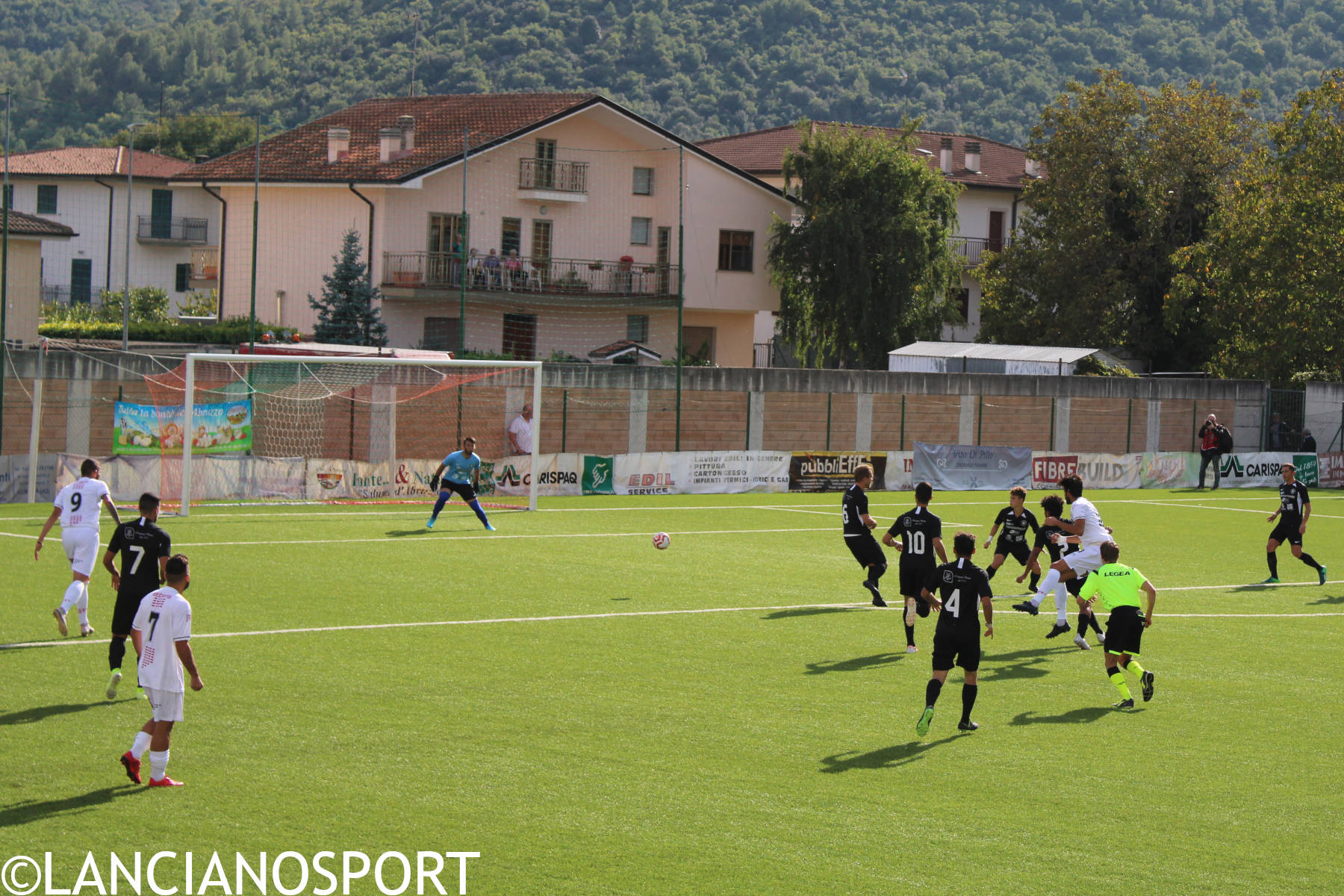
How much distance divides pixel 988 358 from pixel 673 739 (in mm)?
38951

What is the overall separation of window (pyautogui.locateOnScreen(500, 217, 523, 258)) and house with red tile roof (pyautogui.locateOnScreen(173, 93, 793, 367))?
59mm

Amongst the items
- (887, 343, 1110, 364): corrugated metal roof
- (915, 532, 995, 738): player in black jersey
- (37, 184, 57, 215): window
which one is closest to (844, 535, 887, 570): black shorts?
(915, 532, 995, 738): player in black jersey

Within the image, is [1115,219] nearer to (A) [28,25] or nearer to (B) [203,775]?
(B) [203,775]

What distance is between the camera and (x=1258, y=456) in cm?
4416

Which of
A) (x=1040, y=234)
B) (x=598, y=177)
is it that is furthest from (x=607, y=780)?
(x=1040, y=234)

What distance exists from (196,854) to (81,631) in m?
7.83

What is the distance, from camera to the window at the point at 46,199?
64.9 meters

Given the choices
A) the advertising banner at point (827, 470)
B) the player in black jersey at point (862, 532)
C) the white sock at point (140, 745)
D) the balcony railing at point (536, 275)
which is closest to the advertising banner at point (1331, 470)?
the advertising banner at point (827, 470)

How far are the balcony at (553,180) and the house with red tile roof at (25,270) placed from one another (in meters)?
15.4


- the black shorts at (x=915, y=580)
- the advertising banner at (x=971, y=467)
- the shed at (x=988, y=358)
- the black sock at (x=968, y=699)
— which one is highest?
the shed at (x=988, y=358)

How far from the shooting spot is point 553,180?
175 ft

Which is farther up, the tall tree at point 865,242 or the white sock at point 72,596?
the tall tree at point 865,242

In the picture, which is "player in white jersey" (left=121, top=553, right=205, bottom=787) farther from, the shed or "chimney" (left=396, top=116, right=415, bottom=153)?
"chimney" (left=396, top=116, right=415, bottom=153)

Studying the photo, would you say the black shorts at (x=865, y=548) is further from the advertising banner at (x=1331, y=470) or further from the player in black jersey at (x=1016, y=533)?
the advertising banner at (x=1331, y=470)
